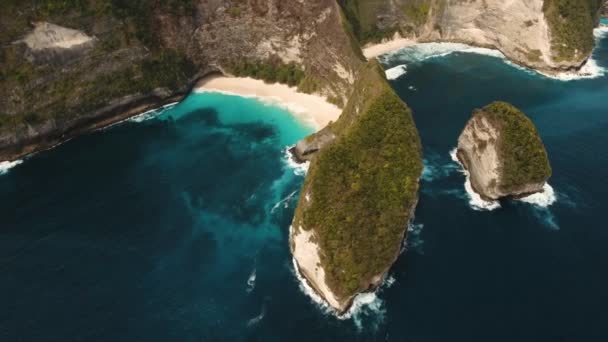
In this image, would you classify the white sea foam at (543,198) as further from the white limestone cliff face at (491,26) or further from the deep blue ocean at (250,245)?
the white limestone cliff face at (491,26)

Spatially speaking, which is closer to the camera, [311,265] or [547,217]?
[311,265]

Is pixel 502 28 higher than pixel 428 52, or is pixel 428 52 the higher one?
pixel 502 28

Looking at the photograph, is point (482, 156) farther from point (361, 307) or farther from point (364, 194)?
point (361, 307)

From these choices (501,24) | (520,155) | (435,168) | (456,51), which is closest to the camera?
(520,155)

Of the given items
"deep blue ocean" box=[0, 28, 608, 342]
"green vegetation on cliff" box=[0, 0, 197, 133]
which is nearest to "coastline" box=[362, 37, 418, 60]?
"deep blue ocean" box=[0, 28, 608, 342]

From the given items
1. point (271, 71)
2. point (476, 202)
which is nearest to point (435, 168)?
point (476, 202)

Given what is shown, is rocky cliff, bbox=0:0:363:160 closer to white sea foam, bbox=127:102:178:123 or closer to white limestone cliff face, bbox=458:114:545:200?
white sea foam, bbox=127:102:178:123

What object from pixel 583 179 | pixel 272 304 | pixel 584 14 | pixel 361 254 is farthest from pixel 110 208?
pixel 584 14
